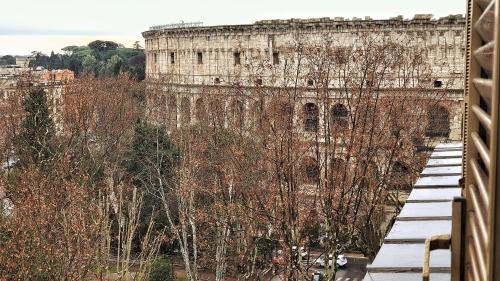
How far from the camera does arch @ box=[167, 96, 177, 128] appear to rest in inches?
1340

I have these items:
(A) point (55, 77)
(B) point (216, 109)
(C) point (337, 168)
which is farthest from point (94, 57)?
(C) point (337, 168)

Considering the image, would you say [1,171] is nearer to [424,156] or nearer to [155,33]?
[424,156]

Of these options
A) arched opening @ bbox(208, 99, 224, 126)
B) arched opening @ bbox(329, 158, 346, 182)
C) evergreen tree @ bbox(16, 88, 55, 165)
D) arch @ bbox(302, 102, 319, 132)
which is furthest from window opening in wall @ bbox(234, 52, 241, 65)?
arched opening @ bbox(329, 158, 346, 182)

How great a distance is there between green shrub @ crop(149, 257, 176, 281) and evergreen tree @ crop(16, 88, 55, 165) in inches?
271

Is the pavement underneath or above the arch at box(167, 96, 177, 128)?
underneath

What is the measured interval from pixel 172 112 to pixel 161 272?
17.4 metres

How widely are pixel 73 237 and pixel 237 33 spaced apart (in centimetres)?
3206

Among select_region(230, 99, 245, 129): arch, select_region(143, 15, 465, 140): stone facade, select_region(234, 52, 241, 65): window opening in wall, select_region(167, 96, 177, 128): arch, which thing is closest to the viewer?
select_region(230, 99, 245, 129): arch

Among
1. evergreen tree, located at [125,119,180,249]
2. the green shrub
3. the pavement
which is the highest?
evergreen tree, located at [125,119,180,249]

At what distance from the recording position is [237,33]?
44.0 m

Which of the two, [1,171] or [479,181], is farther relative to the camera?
[1,171]

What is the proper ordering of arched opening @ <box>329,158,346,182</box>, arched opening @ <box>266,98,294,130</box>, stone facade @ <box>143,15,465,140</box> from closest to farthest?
arched opening @ <box>329,158,346,182</box>, arched opening @ <box>266,98,294,130</box>, stone facade @ <box>143,15,465,140</box>

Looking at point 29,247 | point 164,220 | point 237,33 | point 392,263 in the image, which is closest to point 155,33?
point 237,33

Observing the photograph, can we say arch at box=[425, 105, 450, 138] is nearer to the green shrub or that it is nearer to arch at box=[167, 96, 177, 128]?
the green shrub
